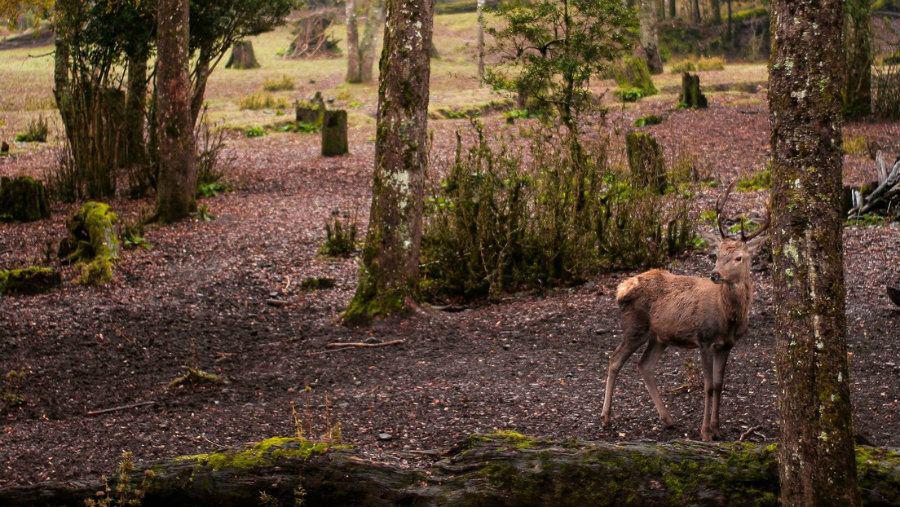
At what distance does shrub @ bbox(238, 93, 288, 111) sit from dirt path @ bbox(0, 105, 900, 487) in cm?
1289

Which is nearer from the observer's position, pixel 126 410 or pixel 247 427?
pixel 247 427

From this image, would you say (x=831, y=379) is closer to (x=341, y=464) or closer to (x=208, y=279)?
(x=341, y=464)

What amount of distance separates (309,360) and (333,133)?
34.0ft

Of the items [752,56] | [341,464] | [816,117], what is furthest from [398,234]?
[752,56]

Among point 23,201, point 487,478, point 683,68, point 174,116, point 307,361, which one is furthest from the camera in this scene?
point 683,68

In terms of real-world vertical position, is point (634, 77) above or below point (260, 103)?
above

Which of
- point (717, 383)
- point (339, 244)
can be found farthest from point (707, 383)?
point (339, 244)

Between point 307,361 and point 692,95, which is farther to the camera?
point 692,95

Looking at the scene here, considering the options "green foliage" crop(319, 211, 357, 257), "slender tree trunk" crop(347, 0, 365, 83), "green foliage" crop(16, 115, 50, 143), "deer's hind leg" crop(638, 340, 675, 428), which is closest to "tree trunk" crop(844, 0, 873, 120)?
"green foliage" crop(319, 211, 357, 257)

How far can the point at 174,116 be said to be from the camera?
1312 cm

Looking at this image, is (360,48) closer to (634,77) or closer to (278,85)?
(278,85)

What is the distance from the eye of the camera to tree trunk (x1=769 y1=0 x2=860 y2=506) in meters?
4.54

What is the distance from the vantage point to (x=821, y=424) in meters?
4.64

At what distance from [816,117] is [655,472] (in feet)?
6.21
